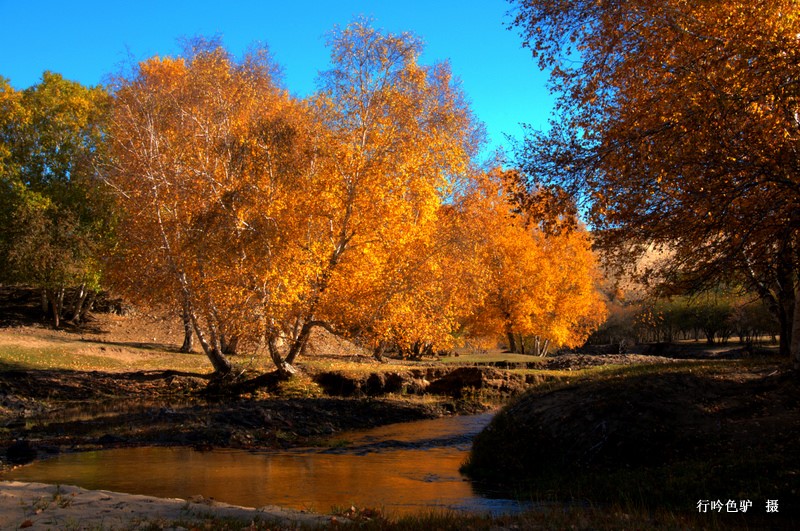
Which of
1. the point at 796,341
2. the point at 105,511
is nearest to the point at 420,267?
the point at 796,341

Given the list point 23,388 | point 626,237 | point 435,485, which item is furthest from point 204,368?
point 626,237

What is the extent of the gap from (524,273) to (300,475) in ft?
106

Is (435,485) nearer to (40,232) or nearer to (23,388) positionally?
(23,388)

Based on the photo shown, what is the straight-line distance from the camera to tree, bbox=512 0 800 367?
9.52 meters

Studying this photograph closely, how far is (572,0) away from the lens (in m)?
11.8

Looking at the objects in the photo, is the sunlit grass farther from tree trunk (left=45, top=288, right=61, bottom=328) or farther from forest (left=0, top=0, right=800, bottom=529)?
tree trunk (left=45, top=288, right=61, bottom=328)

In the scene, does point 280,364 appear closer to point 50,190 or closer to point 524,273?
point 524,273

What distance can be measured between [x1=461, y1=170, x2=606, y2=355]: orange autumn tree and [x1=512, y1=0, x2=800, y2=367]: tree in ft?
86.0

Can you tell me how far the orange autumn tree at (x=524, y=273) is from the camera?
134ft

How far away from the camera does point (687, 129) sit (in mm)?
10023

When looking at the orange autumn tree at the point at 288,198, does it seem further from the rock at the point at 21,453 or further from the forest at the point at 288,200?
the rock at the point at 21,453

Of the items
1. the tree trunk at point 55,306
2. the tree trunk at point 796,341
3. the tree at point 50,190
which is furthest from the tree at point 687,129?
the tree trunk at point 55,306

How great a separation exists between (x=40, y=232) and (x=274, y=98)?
2065 cm

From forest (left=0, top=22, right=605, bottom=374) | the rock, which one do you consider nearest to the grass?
forest (left=0, top=22, right=605, bottom=374)
